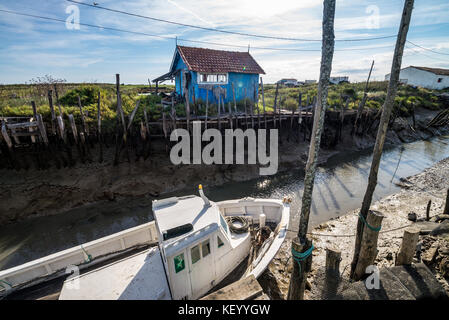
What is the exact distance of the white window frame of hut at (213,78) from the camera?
59.7 feet

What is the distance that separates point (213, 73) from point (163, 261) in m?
17.0

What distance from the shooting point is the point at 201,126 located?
14.0 metres

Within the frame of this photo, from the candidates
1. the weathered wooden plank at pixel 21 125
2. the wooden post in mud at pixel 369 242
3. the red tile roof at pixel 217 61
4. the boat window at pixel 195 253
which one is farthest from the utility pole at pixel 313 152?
the red tile roof at pixel 217 61

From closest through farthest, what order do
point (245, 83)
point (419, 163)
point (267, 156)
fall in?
point (267, 156)
point (419, 163)
point (245, 83)

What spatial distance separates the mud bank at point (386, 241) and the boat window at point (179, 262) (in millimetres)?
2842

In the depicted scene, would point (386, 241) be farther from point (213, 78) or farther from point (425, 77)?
point (425, 77)

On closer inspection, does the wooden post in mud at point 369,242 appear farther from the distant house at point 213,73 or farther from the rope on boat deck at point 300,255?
the distant house at point 213,73

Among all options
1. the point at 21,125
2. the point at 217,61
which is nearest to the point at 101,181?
the point at 21,125

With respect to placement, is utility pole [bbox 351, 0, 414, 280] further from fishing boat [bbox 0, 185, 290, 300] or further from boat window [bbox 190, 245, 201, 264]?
boat window [bbox 190, 245, 201, 264]

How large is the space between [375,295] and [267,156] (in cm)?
1217

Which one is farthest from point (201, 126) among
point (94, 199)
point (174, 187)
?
point (94, 199)

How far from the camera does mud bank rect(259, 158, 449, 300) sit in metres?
5.51

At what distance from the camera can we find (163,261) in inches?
185
